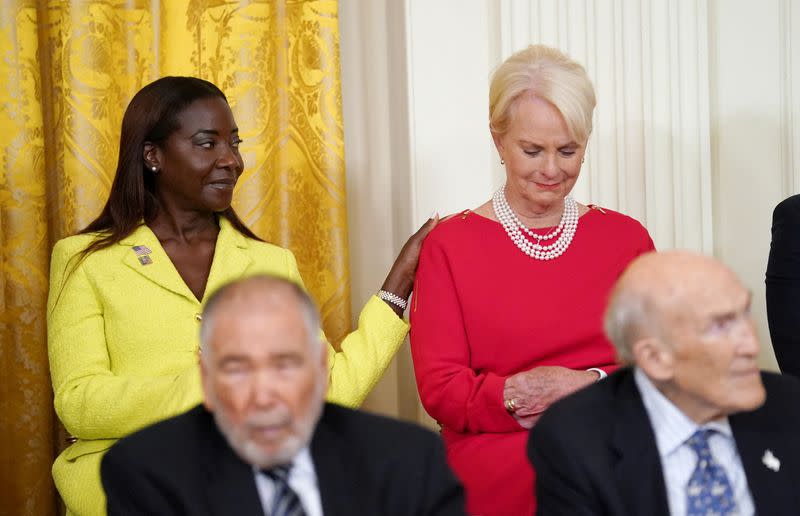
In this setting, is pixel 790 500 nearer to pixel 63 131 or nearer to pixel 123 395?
pixel 123 395

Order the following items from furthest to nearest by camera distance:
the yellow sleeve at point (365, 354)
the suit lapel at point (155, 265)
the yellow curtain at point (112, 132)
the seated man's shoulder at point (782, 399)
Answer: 1. the yellow curtain at point (112, 132)
2. the yellow sleeve at point (365, 354)
3. the suit lapel at point (155, 265)
4. the seated man's shoulder at point (782, 399)

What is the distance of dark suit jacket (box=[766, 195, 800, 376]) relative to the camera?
3.66 m

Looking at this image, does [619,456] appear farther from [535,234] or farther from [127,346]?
[127,346]

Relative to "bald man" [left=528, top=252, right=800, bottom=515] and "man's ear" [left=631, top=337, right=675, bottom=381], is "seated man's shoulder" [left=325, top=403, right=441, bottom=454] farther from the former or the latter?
"man's ear" [left=631, top=337, right=675, bottom=381]

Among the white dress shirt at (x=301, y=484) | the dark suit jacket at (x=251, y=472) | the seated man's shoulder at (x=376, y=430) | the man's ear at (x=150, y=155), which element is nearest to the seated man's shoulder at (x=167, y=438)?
the dark suit jacket at (x=251, y=472)

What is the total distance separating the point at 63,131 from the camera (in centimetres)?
409

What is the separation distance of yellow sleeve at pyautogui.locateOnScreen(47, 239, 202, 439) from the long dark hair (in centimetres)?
17

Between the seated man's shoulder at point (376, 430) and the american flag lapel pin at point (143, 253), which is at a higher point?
the american flag lapel pin at point (143, 253)

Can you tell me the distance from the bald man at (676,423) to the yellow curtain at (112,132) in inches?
75.6

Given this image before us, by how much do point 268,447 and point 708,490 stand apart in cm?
97

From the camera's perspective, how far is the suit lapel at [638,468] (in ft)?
8.14

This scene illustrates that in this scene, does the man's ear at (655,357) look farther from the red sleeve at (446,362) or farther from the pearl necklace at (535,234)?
the pearl necklace at (535,234)

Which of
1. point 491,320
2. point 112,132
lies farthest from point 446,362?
point 112,132

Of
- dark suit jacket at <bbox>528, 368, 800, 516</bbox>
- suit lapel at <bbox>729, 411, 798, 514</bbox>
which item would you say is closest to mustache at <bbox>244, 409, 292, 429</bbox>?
dark suit jacket at <bbox>528, 368, 800, 516</bbox>
